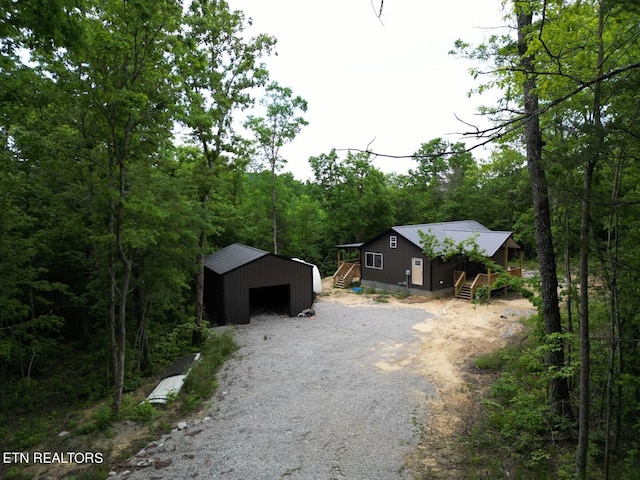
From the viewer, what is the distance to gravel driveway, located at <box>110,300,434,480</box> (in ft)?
17.9

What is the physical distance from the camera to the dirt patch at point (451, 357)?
18.9 ft

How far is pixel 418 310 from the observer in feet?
52.4

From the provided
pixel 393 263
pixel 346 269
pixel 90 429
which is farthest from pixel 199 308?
pixel 346 269

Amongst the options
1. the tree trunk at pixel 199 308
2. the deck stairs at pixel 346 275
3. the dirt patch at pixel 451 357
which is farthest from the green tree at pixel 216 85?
the deck stairs at pixel 346 275

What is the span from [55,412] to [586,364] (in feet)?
32.8

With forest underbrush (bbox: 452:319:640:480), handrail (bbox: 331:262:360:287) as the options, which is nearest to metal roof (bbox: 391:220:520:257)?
handrail (bbox: 331:262:360:287)

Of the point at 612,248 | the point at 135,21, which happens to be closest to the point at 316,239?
the point at 135,21

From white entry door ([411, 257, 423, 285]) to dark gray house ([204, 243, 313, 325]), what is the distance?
6311mm

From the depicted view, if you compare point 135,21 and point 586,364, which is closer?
point 586,364

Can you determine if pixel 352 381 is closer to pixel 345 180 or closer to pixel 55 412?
pixel 55 412

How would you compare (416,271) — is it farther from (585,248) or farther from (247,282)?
(585,248)

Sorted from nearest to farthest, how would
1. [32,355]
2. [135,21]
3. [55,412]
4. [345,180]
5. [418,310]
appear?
[135,21] → [55,412] → [32,355] → [418,310] → [345,180]

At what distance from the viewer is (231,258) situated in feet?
52.5

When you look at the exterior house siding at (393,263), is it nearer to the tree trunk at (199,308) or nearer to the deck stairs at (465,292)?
the deck stairs at (465,292)
